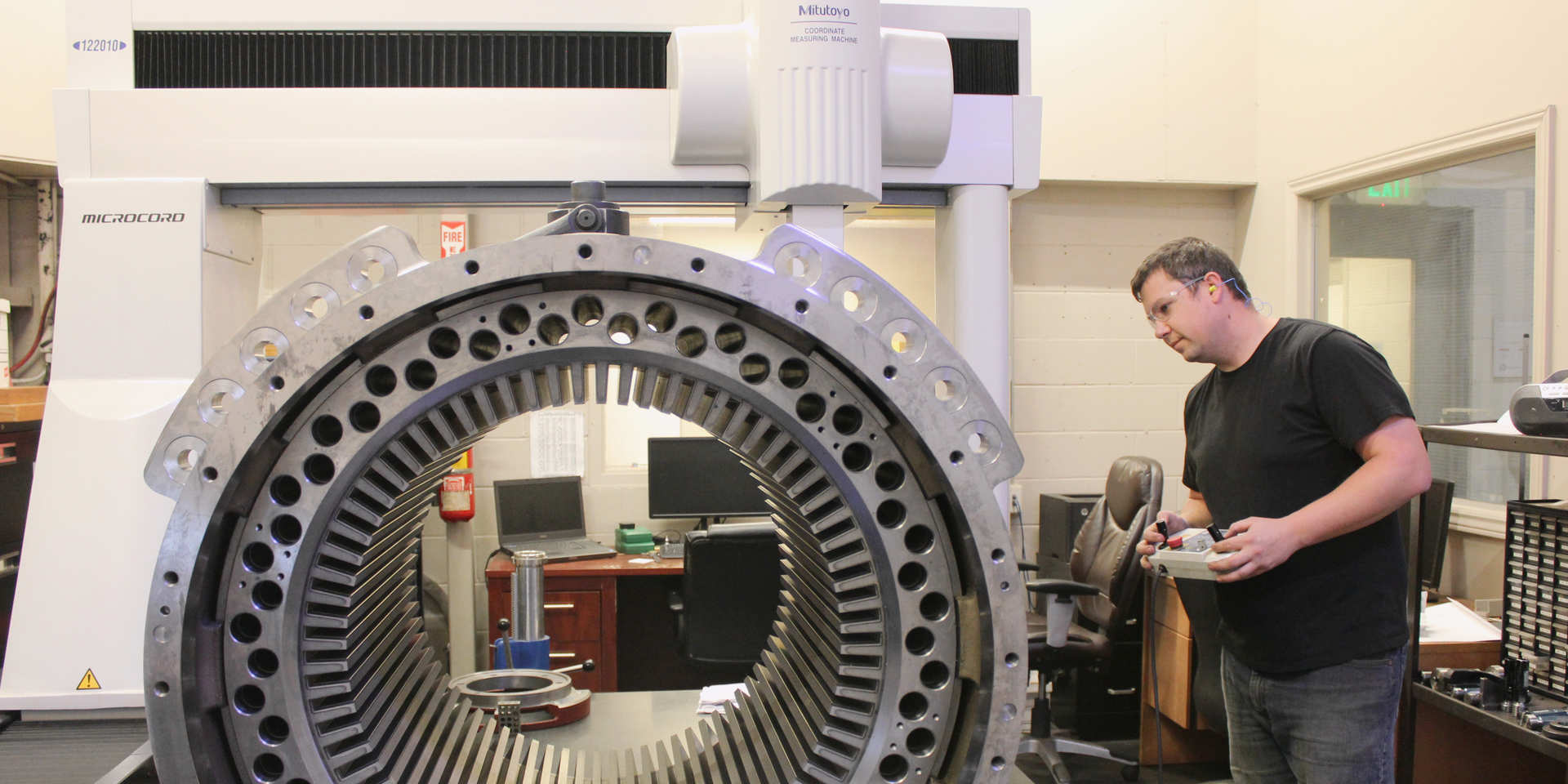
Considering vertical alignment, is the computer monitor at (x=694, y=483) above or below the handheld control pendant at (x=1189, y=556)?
below

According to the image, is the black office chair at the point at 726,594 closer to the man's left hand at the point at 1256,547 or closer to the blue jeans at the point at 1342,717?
the blue jeans at the point at 1342,717

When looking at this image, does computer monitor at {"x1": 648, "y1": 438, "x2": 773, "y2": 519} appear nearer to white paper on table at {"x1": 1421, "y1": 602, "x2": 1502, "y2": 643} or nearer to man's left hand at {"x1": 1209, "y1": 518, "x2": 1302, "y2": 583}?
white paper on table at {"x1": 1421, "y1": 602, "x2": 1502, "y2": 643}

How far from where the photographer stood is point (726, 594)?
448 cm

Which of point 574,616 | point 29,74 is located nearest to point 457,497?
point 574,616

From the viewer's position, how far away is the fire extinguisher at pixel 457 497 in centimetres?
504

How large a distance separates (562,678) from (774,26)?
1282mm

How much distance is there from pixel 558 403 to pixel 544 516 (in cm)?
456

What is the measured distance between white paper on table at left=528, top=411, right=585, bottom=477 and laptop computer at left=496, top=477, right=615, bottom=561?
4.7 inches

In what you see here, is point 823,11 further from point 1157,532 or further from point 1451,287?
point 1451,287

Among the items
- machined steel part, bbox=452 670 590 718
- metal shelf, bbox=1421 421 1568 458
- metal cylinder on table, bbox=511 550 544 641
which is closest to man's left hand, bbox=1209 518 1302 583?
metal shelf, bbox=1421 421 1568 458

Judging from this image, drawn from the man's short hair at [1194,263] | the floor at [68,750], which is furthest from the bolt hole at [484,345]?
the man's short hair at [1194,263]

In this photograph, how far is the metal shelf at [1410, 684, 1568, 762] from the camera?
228cm

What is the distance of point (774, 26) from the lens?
3.84 feet

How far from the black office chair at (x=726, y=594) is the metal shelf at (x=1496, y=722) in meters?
2.45
